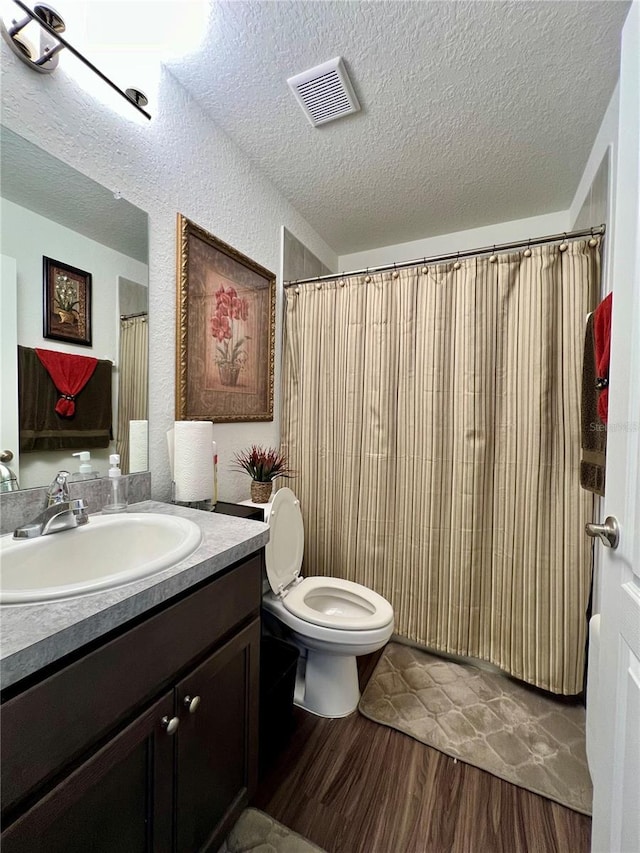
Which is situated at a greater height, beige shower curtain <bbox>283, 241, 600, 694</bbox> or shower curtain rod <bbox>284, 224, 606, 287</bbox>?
shower curtain rod <bbox>284, 224, 606, 287</bbox>

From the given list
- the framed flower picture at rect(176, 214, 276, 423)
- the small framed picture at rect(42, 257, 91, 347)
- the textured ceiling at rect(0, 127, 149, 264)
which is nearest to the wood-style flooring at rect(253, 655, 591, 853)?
the framed flower picture at rect(176, 214, 276, 423)

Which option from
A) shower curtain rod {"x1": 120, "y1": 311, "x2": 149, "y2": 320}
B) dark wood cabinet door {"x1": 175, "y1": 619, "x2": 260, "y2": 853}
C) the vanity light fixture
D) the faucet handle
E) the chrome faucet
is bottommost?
dark wood cabinet door {"x1": 175, "y1": 619, "x2": 260, "y2": 853}

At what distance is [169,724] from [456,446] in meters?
1.43

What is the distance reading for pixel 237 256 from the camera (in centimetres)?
156

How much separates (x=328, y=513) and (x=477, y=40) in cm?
197

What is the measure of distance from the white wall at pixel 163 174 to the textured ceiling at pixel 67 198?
0.03 meters

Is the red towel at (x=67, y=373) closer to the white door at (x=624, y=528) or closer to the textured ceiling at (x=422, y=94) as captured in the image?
the textured ceiling at (x=422, y=94)

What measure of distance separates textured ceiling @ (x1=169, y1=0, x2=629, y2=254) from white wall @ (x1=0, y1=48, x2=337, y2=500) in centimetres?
14

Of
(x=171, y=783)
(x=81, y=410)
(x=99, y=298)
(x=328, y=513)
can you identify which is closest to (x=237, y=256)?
(x=99, y=298)

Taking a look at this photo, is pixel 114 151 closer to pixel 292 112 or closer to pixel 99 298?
pixel 99 298

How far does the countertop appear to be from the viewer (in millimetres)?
459

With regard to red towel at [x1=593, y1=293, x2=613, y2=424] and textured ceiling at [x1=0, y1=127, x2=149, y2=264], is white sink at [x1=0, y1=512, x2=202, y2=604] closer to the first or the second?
textured ceiling at [x1=0, y1=127, x2=149, y2=264]

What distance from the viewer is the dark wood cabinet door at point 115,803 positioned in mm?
496

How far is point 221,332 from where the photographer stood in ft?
4.92
